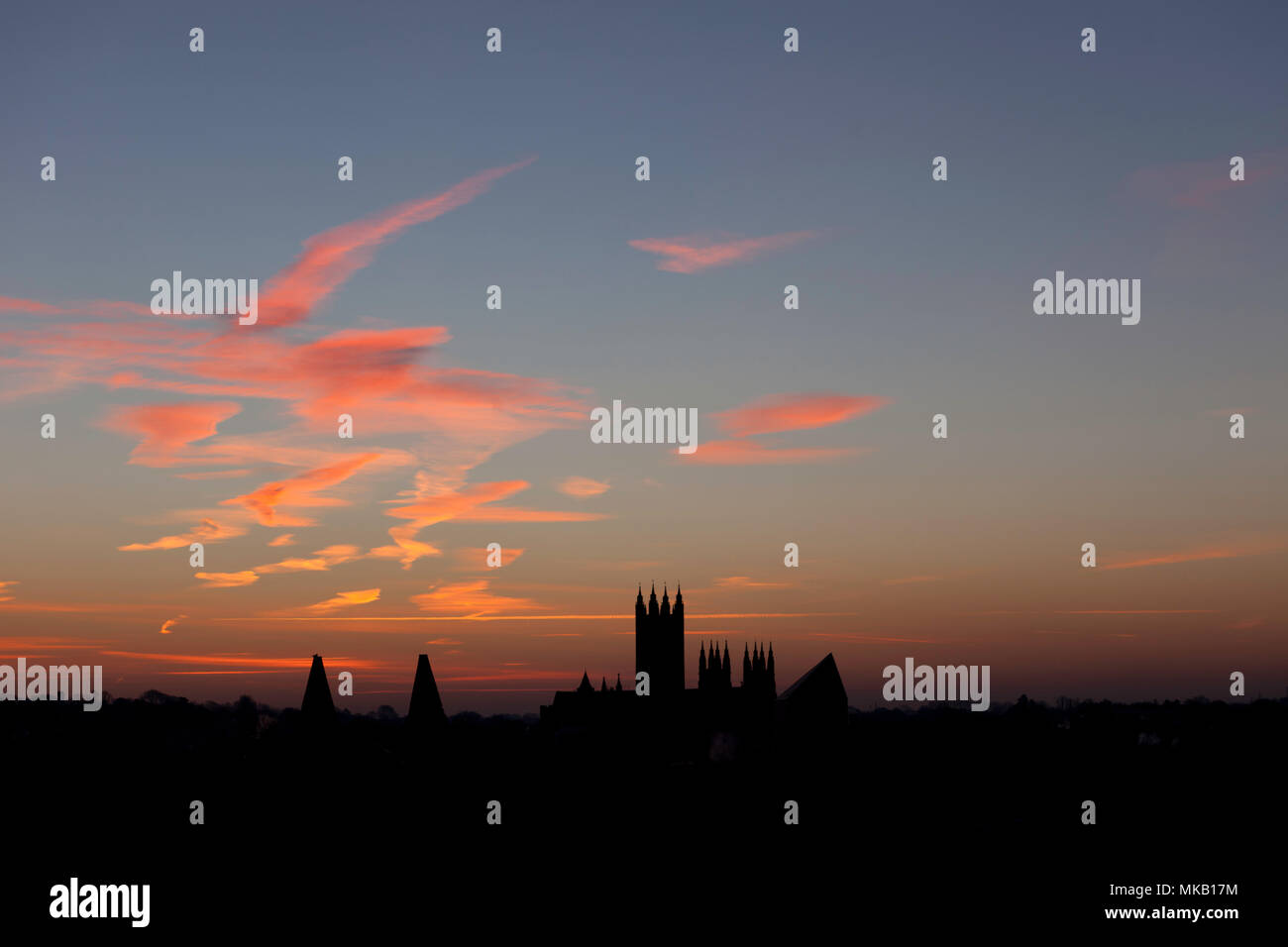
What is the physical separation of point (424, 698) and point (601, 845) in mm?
24966

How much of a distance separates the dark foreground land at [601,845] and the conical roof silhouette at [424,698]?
137 cm

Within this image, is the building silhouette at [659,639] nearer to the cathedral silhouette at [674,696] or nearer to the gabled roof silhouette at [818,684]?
the cathedral silhouette at [674,696]

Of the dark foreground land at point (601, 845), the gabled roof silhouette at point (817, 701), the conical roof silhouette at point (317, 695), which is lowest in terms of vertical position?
the dark foreground land at point (601, 845)

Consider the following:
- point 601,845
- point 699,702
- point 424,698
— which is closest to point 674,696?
point 699,702

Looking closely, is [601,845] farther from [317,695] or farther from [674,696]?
[674,696]

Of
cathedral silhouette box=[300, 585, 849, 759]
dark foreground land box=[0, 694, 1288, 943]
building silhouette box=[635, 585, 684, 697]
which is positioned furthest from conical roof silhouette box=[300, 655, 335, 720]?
building silhouette box=[635, 585, 684, 697]

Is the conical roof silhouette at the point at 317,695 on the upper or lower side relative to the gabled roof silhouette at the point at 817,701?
upper

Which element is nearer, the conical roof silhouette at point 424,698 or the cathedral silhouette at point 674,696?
the conical roof silhouette at point 424,698

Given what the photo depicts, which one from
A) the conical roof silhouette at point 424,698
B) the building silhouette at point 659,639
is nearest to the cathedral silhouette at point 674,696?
the building silhouette at point 659,639

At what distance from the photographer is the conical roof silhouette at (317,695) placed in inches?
2709

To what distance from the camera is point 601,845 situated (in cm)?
8825

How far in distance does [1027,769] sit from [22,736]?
467ft
